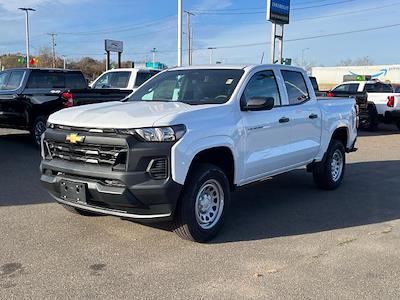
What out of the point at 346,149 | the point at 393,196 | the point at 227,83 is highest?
the point at 227,83

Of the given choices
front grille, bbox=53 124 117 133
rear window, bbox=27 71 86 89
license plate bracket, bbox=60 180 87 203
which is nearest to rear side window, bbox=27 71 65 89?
rear window, bbox=27 71 86 89

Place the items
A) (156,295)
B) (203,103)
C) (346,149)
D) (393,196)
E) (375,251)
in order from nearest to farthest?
(156,295), (375,251), (203,103), (393,196), (346,149)

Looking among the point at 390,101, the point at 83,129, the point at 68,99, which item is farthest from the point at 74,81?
the point at 390,101

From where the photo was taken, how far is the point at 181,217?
189 inches

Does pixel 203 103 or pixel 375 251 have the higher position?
pixel 203 103

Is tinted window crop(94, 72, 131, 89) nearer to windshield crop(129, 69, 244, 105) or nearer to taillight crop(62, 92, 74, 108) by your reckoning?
taillight crop(62, 92, 74, 108)

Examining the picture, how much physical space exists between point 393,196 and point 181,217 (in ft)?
13.9

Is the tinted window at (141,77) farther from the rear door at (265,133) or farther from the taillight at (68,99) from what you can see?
the rear door at (265,133)

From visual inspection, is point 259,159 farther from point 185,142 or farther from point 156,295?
point 156,295

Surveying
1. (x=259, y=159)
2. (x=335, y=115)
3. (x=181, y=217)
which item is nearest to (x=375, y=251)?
(x=259, y=159)

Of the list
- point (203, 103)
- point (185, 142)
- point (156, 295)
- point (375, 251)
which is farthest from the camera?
point (203, 103)

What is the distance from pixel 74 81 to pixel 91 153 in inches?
340

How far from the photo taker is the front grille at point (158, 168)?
4512mm

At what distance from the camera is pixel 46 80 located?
39.6 ft
